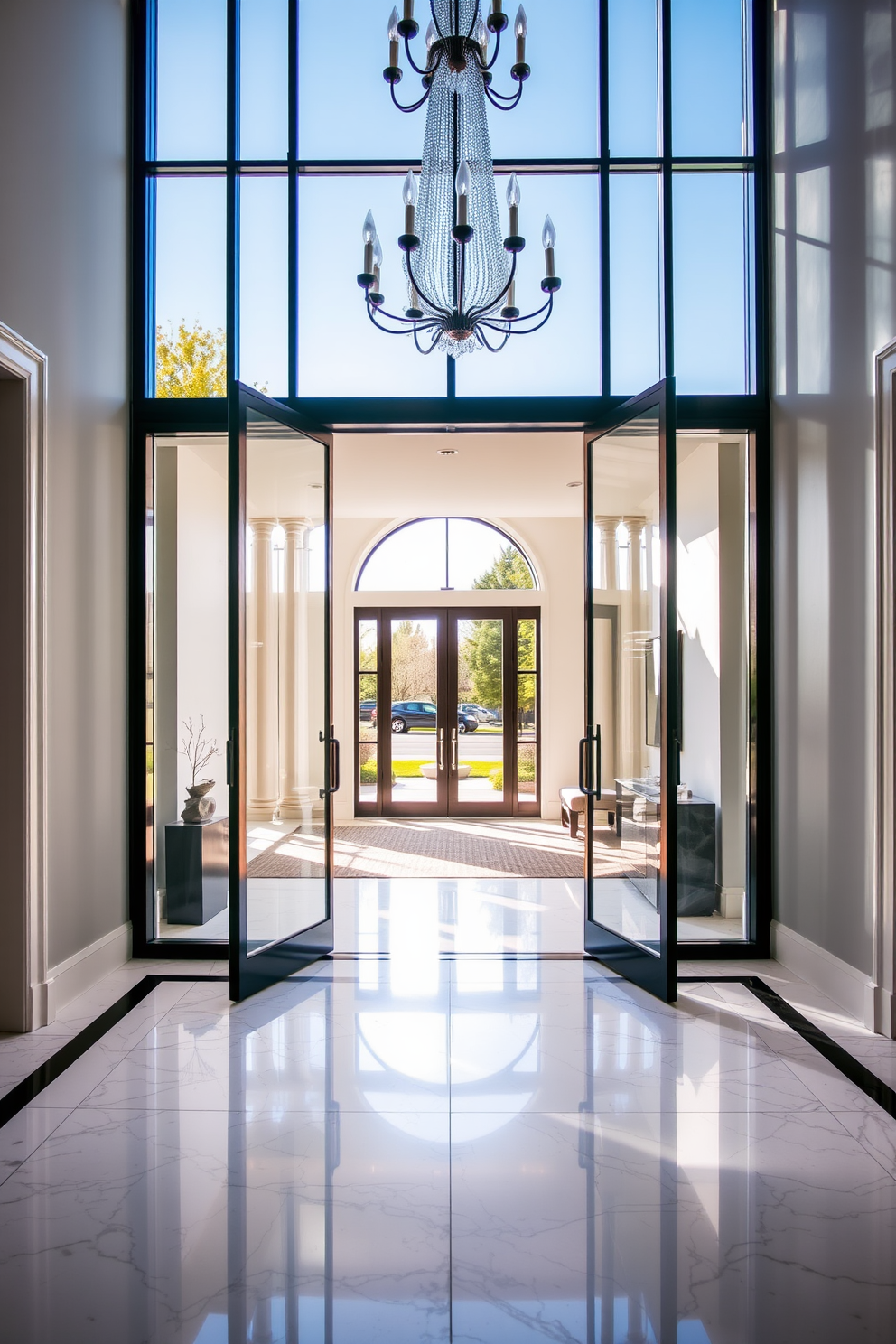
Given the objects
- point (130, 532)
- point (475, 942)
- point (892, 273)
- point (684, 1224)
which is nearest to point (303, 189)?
point (130, 532)

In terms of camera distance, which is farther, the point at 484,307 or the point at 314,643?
the point at 314,643

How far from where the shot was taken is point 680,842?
4637 mm

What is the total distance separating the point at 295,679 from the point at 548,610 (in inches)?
218

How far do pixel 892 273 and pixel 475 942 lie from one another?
361 centimetres

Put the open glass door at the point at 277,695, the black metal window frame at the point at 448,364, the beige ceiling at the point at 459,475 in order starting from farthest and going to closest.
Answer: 1. the beige ceiling at the point at 459,475
2. the black metal window frame at the point at 448,364
3. the open glass door at the point at 277,695

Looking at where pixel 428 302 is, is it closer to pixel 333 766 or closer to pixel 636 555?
pixel 636 555

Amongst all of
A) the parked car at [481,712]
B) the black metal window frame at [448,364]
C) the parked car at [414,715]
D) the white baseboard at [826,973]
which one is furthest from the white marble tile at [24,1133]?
the parked car at [481,712]

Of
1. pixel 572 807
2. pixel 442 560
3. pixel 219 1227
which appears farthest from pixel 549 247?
pixel 442 560

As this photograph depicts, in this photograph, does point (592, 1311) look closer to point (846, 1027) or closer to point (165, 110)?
point (846, 1027)

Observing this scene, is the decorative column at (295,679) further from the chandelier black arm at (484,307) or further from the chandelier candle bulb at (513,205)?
the chandelier candle bulb at (513,205)

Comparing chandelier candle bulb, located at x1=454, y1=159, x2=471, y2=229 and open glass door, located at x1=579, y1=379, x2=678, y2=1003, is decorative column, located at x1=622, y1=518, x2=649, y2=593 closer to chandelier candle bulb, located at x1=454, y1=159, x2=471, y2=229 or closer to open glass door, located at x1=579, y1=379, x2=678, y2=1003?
open glass door, located at x1=579, y1=379, x2=678, y2=1003

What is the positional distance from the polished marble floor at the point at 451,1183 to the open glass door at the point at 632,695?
56cm

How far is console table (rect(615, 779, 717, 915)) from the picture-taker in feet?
12.8

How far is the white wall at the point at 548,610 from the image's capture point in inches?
367
